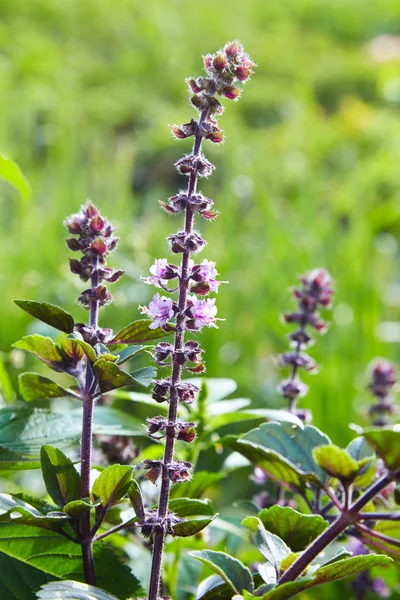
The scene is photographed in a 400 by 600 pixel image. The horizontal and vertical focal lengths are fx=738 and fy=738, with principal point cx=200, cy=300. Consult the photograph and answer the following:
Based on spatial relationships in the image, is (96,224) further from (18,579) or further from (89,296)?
(18,579)

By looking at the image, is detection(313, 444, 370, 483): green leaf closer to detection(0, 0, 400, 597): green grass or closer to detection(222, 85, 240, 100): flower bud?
detection(222, 85, 240, 100): flower bud

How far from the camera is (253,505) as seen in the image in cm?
61

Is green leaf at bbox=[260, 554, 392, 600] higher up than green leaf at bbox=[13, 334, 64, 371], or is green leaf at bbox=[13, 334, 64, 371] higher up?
green leaf at bbox=[13, 334, 64, 371]

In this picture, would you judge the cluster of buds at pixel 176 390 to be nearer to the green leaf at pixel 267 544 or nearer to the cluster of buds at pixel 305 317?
the green leaf at pixel 267 544

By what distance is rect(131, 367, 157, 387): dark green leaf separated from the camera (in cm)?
41

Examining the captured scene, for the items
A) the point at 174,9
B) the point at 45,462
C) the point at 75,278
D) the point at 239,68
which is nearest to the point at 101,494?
the point at 45,462

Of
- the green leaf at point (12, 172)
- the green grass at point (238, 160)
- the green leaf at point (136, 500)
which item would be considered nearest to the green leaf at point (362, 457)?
the green leaf at point (136, 500)

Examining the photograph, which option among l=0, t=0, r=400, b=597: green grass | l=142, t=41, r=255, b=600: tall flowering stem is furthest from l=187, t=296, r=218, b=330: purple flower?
l=0, t=0, r=400, b=597: green grass

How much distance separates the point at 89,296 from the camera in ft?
1.51

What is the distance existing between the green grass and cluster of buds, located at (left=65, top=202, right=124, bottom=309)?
83 cm

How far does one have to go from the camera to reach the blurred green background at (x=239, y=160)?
1629mm

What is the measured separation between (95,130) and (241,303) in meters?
2.59

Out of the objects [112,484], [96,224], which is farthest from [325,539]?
[96,224]

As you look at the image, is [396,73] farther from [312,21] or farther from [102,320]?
[102,320]
